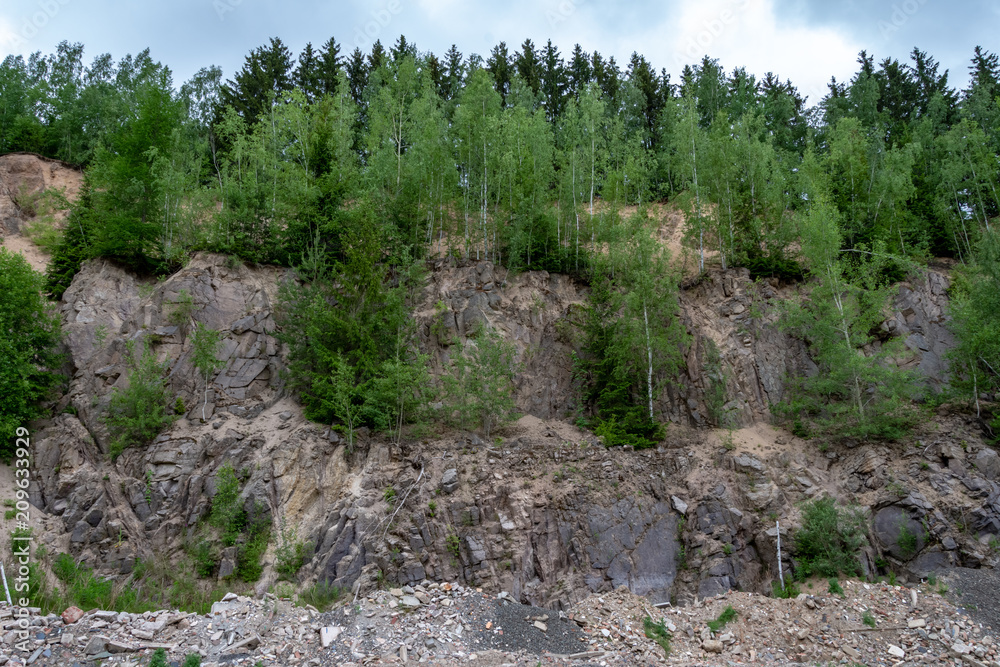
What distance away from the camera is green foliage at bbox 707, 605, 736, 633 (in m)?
13.7

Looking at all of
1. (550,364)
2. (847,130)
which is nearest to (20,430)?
(550,364)

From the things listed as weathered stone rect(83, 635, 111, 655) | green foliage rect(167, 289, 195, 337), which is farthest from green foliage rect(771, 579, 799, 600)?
green foliage rect(167, 289, 195, 337)

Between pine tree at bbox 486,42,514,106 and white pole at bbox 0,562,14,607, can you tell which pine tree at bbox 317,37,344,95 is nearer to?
pine tree at bbox 486,42,514,106

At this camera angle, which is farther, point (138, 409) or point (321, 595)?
point (138, 409)

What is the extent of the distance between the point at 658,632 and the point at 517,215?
1640 cm

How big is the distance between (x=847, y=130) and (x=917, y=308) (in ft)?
37.6

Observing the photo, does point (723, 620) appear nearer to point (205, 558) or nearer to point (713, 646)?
point (713, 646)

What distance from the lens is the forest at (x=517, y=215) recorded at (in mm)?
18578

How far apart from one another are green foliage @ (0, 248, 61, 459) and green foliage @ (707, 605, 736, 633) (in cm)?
1999

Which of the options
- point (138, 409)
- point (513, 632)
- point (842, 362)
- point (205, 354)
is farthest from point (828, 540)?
point (138, 409)

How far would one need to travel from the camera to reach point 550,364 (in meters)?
21.2

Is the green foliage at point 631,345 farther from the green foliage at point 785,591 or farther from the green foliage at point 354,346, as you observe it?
the green foliage at point 354,346

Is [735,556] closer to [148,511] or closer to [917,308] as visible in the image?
[917,308]

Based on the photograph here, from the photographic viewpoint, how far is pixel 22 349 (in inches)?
686
